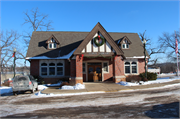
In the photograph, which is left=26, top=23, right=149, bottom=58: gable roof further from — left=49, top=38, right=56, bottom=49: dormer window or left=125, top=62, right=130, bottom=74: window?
left=125, top=62, right=130, bottom=74: window

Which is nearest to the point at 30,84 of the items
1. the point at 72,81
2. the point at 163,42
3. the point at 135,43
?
the point at 72,81

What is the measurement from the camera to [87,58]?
19.2 meters

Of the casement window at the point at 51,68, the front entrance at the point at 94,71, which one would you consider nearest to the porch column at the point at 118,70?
the front entrance at the point at 94,71

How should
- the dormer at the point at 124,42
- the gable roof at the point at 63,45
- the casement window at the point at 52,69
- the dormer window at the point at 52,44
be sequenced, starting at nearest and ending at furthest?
the casement window at the point at 52,69, the gable roof at the point at 63,45, the dormer window at the point at 52,44, the dormer at the point at 124,42

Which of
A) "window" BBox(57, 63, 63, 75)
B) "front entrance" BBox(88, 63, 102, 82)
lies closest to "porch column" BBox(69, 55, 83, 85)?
"front entrance" BBox(88, 63, 102, 82)

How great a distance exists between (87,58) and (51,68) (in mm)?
5233

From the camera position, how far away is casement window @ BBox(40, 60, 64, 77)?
20078 mm

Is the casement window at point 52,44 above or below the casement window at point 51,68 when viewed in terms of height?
above

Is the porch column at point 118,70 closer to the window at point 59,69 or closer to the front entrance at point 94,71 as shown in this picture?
the front entrance at point 94,71

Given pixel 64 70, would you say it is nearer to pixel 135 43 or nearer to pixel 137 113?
pixel 135 43

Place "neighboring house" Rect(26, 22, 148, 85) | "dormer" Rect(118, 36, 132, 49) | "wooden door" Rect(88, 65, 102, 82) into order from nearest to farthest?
"neighboring house" Rect(26, 22, 148, 85)
"wooden door" Rect(88, 65, 102, 82)
"dormer" Rect(118, 36, 132, 49)

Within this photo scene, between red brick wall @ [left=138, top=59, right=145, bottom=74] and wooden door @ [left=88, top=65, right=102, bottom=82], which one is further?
red brick wall @ [left=138, top=59, right=145, bottom=74]

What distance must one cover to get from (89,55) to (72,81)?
349 cm

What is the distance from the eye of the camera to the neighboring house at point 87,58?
16734 mm
